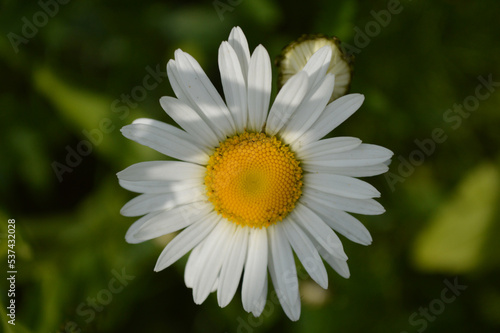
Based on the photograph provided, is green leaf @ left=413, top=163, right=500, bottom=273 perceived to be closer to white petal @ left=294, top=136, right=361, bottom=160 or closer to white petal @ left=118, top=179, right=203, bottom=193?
white petal @ left=294, top=136, right=361, bottom=160

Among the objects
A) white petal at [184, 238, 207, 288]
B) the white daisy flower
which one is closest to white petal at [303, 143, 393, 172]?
the white daisy flower

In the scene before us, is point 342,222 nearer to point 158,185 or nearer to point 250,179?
point 250,179

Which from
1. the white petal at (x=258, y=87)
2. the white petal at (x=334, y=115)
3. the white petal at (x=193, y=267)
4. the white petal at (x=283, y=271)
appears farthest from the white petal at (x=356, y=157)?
the white petal at (x=193, y=267)

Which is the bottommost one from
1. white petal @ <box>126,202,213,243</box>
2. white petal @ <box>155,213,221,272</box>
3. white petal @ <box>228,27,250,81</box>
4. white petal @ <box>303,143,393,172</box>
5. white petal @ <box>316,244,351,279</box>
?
white petal @ <box>316,244,351,279</box>

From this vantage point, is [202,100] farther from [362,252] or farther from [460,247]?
[460,247]

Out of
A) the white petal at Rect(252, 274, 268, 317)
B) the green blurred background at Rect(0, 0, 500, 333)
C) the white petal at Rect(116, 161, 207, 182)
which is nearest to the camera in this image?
the white petal at Rect(116, 161, 207, 182)
